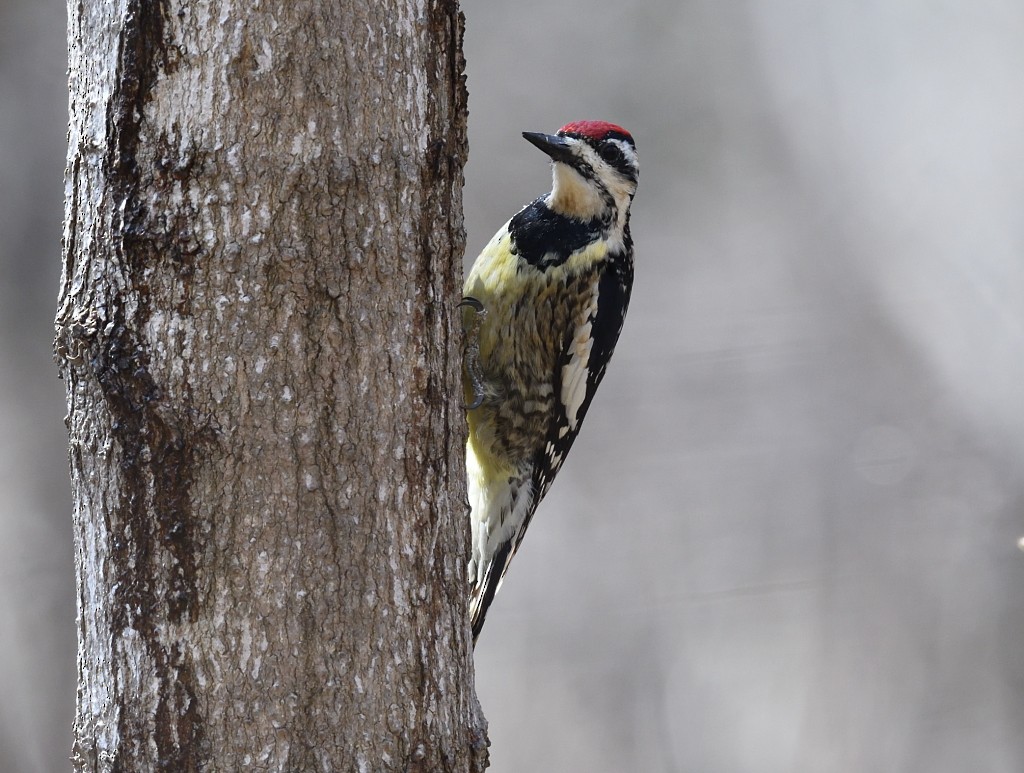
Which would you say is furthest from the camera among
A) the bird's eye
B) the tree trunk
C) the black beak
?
the bird's eye

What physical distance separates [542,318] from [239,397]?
1.45m

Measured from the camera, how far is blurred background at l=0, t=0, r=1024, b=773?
516 cm

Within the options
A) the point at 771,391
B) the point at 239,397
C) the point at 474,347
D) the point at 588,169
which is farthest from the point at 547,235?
the point at 771,391

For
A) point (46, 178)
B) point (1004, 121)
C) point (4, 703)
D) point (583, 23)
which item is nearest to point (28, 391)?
point (46, 178)

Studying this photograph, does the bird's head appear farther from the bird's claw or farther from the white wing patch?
the bird's claw

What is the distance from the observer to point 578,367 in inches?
116

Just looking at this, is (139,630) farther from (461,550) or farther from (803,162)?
(803,162)

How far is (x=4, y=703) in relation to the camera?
15.6 feet

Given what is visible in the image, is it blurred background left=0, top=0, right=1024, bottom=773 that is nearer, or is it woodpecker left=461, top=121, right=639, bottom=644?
woodpecker left=461, top=121, right=639, bottom=644

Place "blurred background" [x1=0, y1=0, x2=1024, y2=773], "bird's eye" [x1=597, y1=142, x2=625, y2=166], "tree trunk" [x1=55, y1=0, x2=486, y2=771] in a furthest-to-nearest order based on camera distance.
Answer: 1. "blurred background" [x1=0, y1=0, x2=1024, y2=773]
2. "bird's eye" [x1=597, y1=142, x2=625, y2=166]
3. "tree trunk" [x1=55, y1=0, x2=486, y2=771]

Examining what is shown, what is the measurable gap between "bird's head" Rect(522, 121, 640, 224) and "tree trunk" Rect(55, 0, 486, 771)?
1325mm

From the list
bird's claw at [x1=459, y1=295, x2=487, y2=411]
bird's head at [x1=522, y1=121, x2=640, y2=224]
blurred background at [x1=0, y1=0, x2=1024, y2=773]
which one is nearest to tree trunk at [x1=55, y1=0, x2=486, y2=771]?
bird's claw at [x1=459, y1=295, x2=487, y2=411]

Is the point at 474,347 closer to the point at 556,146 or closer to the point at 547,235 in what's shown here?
the point at 547,235

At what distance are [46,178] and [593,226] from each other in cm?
302
